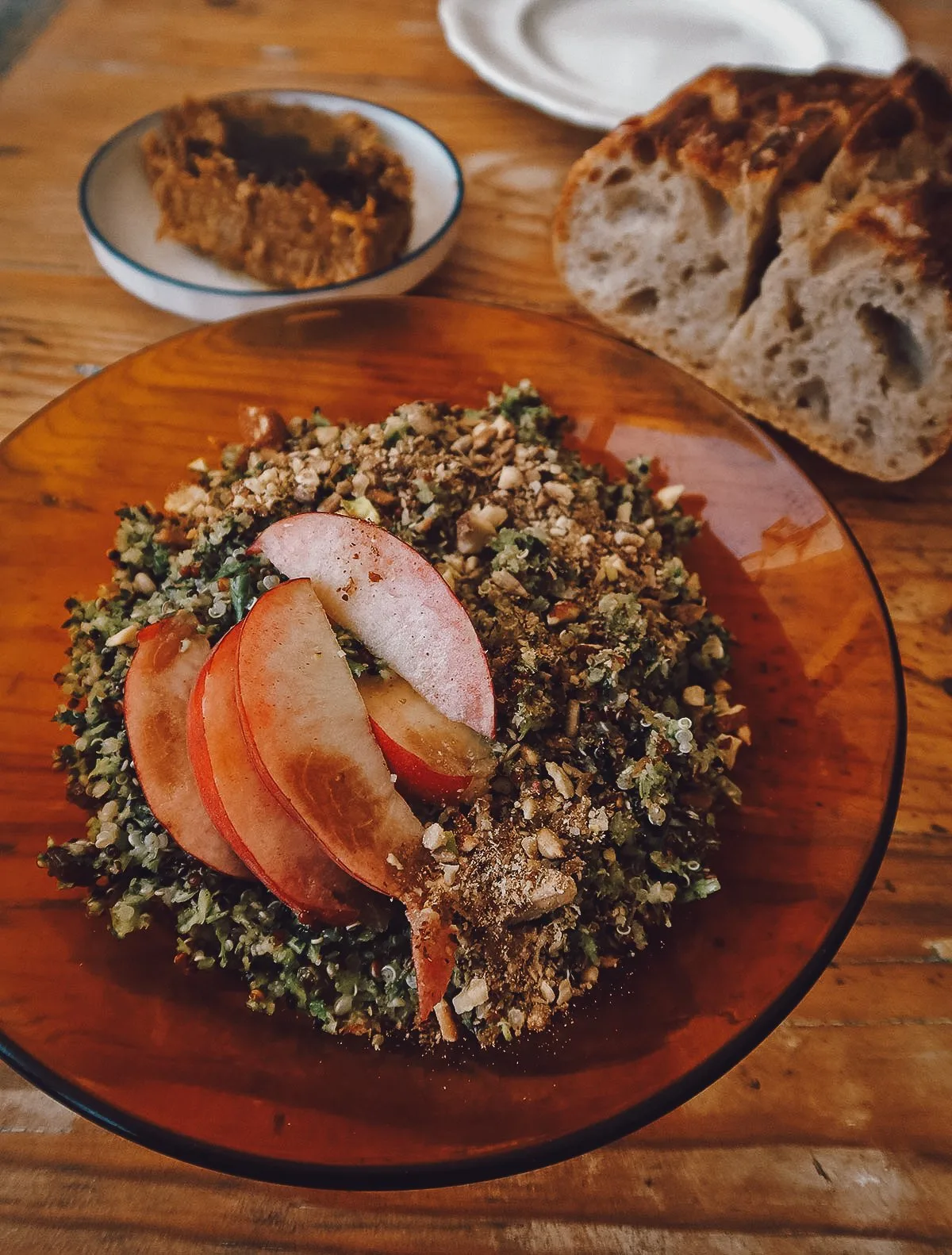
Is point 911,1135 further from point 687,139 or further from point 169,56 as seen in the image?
point 169,56

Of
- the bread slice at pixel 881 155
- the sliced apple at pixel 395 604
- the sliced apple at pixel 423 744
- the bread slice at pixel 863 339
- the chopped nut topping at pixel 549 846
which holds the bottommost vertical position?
the chopped nut topping at pixel 549 846

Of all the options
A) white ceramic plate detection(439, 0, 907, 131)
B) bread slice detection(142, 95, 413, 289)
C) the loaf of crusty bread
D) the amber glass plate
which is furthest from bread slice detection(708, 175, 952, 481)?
white ceramic plate detection(439, 0, 907, 131)

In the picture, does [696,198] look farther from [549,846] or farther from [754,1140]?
[754,1140]

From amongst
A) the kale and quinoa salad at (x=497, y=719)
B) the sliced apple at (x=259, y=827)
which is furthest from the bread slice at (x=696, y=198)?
the sliced apple at (x=259, y=827)

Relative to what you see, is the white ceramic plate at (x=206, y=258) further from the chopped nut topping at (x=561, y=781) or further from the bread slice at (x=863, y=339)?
the chopped nut topping at (x=561, y=781)

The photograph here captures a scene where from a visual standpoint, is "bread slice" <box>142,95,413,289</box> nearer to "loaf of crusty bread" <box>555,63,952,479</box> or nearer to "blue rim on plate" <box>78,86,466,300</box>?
"blue rim on plate" <box>78,86,466,300</box>
